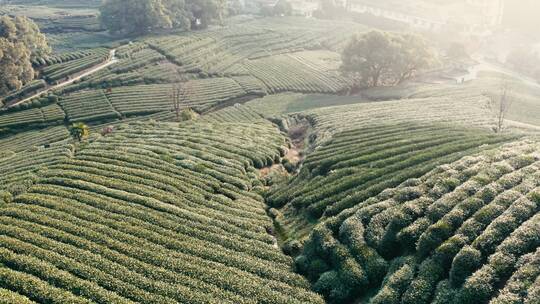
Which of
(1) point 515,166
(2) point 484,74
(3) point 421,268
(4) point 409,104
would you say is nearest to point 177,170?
(3) point 421,268

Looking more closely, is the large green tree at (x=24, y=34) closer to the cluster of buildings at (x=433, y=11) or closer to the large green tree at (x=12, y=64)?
the large green tree at (x=12, y=64)

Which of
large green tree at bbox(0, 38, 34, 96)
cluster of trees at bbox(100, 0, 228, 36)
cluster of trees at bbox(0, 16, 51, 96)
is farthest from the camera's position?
cluster of trees at bbox(100, 0, 228, 36)

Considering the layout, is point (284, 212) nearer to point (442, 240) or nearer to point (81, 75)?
point (442, 240)

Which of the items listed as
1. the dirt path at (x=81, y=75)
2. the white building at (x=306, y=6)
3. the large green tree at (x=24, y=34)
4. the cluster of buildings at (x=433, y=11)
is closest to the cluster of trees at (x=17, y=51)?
the large green tree at (x=24, y=34)

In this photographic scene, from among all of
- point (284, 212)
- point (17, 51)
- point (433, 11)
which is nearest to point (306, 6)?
point (433, 11)

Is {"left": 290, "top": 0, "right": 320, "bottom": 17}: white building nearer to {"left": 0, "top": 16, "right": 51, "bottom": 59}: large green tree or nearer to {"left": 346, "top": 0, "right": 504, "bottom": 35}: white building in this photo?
{"left": 346, "top": 0, "right": 504, "bottom": 35}: white building

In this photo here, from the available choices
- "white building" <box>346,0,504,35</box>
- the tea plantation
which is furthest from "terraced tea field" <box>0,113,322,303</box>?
"white building" <box>346,0,504,35</box>
